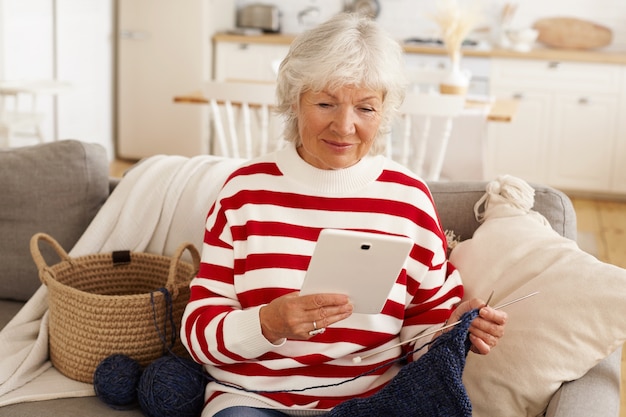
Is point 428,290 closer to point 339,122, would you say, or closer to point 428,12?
point 339,122

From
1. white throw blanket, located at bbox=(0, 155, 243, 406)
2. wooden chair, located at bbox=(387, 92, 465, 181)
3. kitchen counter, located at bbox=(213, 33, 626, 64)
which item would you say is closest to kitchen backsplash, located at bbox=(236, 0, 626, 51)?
kitchen counter, located at bbox=(213, 33, 626, 64)

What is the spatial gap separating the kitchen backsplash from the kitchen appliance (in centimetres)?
21

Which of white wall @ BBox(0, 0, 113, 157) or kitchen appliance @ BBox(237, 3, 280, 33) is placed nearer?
white wall @ BBox(0, 0, 113, 157)

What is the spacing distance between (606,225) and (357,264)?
3793 mm

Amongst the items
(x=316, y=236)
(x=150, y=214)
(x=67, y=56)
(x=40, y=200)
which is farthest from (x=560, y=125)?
(x=316, y=236)

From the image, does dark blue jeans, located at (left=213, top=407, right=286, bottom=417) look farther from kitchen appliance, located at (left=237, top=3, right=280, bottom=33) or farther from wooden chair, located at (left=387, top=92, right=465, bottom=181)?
kitchen appliance, located at (left=237, top=3, right=280, bottom=33)

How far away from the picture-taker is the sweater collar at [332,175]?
1.64m

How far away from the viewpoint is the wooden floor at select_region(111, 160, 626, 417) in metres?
4.25

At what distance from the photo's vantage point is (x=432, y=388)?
4.68ft

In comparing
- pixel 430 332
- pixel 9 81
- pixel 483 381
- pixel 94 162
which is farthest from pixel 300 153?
pixel 9 81

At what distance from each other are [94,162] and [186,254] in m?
0.34

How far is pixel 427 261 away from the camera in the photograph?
5.34 feet

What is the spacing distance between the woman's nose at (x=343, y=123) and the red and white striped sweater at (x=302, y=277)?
100 mm

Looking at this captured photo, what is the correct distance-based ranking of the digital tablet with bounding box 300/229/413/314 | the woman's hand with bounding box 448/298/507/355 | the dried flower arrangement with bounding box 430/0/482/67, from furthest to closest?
the dried flower arrangement with bounding box 430/0/482/67, the woman's hand with bounding box 448/298/507/355, the digital tablet with bounding box 300/229/413/314
